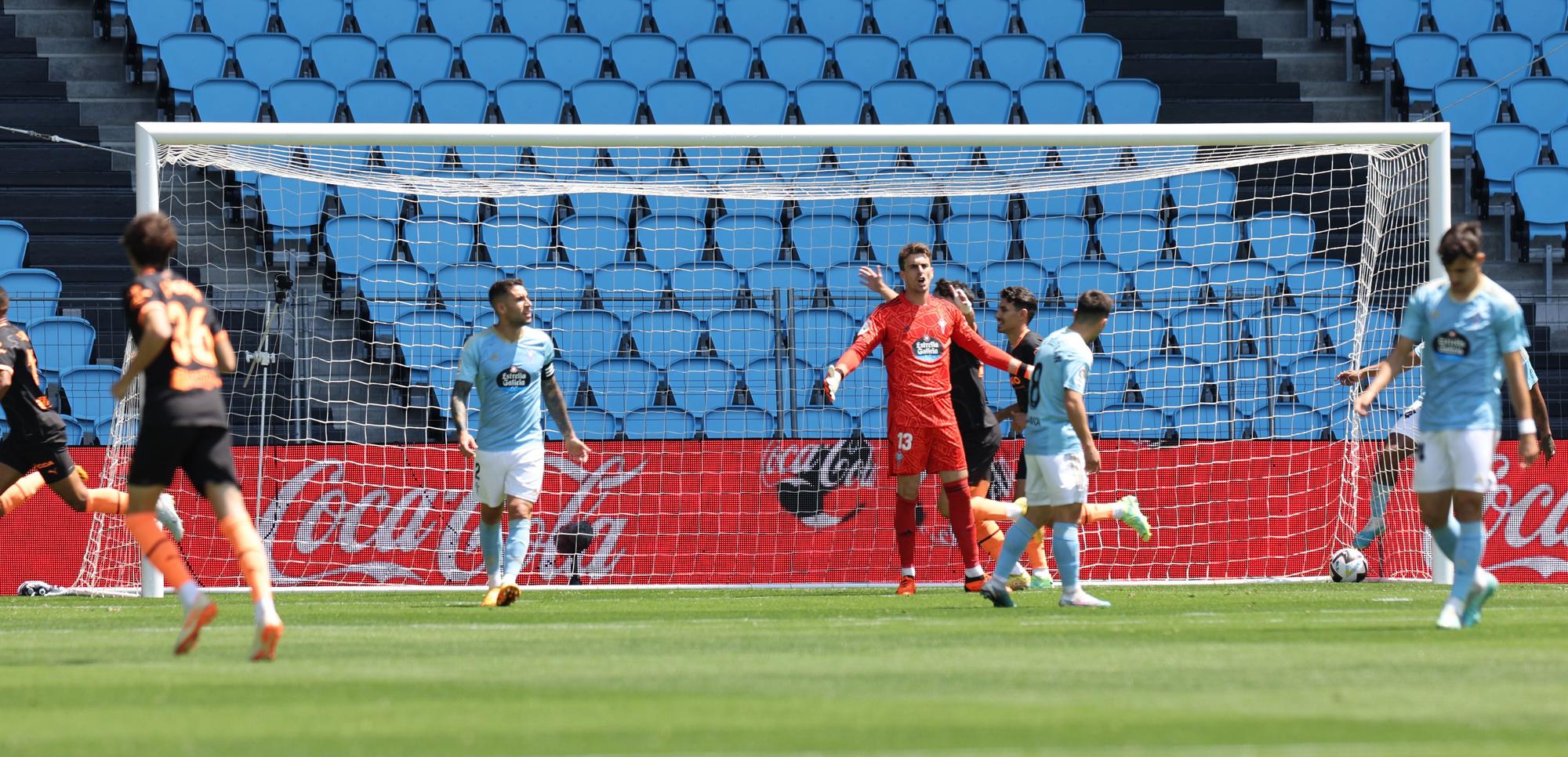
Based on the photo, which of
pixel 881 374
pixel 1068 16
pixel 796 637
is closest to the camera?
pixel 796 637

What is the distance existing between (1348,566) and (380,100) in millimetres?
10715

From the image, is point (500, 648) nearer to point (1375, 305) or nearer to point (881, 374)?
point (881, 374)

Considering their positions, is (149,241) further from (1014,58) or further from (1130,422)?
(1014,58)

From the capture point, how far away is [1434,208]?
39.8 ft

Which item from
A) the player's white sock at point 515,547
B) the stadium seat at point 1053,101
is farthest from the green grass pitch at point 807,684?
the stadium seat at point 1053,101

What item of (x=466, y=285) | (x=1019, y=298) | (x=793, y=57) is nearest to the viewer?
(x=1019, y=298)

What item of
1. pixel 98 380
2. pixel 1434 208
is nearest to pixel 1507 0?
pixel 1434 208

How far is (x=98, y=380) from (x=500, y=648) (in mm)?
8031

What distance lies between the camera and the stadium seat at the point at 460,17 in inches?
769

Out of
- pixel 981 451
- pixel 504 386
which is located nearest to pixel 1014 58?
pixel 981 451

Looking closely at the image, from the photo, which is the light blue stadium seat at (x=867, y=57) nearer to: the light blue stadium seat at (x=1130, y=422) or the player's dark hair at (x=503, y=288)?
the light blue stadium seat at (x=1130, y=422)

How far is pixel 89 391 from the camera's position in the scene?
13594mm

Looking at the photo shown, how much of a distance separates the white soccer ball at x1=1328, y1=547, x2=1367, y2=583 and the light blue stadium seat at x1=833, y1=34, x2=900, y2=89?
28.0 feet

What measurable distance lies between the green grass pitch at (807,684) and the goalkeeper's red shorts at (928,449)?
1.66 metres
